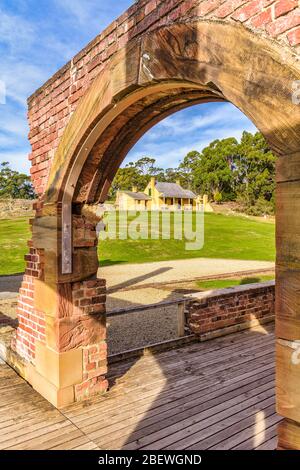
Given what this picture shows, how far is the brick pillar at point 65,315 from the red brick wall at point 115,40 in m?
0.74

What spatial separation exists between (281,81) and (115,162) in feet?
7.63

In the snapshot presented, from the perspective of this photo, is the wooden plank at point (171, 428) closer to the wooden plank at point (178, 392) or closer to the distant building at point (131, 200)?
the wooden plank at point (178, 392)

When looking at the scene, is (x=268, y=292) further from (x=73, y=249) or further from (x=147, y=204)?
(x=147, y=204)

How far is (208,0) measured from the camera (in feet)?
6.97

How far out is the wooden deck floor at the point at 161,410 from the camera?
303 cm

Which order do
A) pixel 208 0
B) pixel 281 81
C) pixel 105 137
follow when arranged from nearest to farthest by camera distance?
pixel 281 81 < pixel 208 0 < pixel 105 137

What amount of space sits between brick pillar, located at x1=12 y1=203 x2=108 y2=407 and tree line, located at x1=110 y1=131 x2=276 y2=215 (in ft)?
161

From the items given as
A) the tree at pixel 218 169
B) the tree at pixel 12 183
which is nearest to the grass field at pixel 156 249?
the tree at pixel 218 169

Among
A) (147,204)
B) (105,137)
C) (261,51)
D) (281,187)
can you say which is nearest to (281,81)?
(261,51)

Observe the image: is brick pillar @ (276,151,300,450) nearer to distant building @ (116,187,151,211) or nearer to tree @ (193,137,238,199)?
distant building @ (116,187,151,211)

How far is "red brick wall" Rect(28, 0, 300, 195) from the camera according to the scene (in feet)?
5.65

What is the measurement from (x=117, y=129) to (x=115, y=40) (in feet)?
2.51

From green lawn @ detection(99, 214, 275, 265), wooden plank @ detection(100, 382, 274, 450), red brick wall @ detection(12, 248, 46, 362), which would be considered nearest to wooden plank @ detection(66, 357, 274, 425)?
wooden plank @ detection(100, 382, 274, 450)

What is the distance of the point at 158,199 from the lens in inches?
2247
